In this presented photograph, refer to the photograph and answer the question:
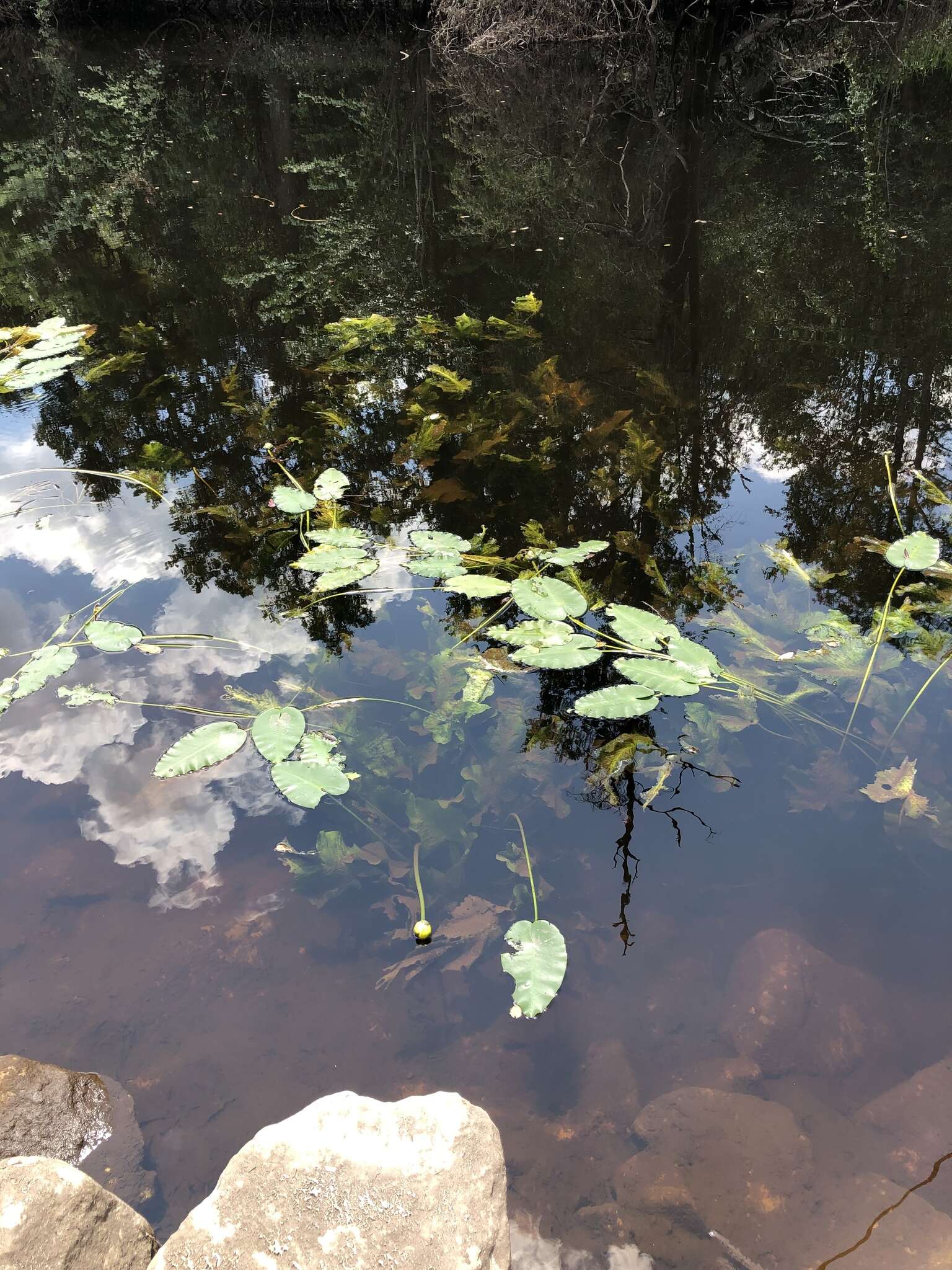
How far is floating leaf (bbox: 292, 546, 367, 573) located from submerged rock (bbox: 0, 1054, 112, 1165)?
5.56ft

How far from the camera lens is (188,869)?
2174mm

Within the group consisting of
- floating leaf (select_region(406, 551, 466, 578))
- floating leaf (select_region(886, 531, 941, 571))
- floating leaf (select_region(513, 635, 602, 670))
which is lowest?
floating leaf (select_region(513, 635, 602, 670))

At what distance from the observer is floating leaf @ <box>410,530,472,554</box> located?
294cm

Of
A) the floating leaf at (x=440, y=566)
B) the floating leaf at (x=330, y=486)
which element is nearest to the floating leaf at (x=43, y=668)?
the floating leaf at (x=330, y=486)

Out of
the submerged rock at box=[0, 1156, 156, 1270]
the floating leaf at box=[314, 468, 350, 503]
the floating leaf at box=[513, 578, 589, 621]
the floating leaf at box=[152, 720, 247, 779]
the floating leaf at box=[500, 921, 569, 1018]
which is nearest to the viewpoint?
the submerged rock at box=[0, 1156, 156, 1270]

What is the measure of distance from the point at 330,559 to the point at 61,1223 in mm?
2069

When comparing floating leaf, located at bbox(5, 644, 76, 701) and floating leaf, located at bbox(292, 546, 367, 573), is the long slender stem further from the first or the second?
floating leaf, located at bbox(5, 644, 76, 701)

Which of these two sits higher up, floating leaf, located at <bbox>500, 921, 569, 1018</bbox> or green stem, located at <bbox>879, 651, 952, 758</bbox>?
green stem, located at <bbox>879, 651, 952, 758</bbox>

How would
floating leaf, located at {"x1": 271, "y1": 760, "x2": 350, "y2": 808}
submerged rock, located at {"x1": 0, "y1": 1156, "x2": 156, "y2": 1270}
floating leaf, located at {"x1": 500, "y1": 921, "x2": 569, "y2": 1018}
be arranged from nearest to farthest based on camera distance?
submerged rock, located at {"x1": 0, "y1": 1156, "x2": 156, "y2": 1270} → floating leaf, located at {"x1": 500, "y1": 921, "x2": 569, "y2": 1018} → floating leaf, located at {"x1": 271, "y1": 760, "x2": 350, "y2": 808}

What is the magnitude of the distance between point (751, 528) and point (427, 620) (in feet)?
4.70

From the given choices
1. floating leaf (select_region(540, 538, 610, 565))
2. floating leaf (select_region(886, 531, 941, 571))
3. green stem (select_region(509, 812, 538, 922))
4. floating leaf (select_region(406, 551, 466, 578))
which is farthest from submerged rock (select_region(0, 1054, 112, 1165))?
floating leaf (select_region(886, 531, 941, 571))

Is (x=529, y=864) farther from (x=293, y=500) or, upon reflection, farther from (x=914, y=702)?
(x=293, y=500)

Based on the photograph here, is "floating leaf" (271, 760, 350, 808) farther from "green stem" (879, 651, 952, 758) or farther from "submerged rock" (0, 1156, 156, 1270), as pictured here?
"green stem" (879, 651, 952, 758)

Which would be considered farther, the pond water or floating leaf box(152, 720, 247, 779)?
floating leaf box(152, 720, 247, 779)
